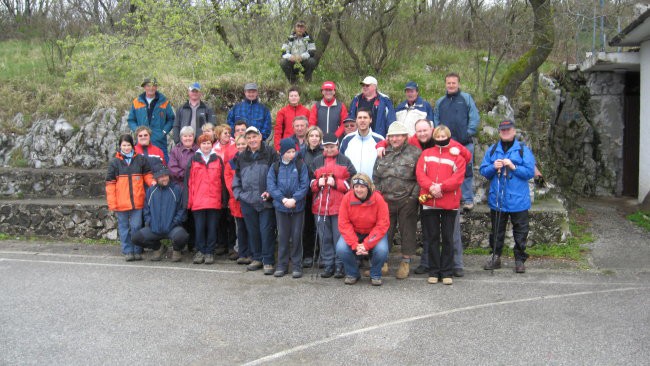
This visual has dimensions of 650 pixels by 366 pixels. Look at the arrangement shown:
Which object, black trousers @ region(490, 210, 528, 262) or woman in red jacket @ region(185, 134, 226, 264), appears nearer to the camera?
black trousers @ region(490, 210, 528, 262)

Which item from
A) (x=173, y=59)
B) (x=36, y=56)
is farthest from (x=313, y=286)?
(x=36, y=56)

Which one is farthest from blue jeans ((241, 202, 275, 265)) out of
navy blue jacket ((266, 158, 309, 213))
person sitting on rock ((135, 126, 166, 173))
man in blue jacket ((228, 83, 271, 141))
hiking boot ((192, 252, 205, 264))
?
man in blue jacket ((228, 83, 271, 141))

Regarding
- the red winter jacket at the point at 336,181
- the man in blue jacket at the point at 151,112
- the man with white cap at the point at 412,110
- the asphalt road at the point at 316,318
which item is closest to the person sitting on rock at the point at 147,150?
the man in blue jacket at the point at 151,112

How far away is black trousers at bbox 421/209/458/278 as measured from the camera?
7.46 meters

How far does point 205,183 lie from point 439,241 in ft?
11.3

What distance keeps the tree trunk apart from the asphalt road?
196 inches

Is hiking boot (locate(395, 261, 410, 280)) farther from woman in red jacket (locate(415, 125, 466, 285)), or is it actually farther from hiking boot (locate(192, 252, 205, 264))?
hiking boot (locate(192, 252, 205, 264))

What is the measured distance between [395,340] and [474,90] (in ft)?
27.3

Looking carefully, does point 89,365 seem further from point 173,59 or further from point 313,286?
point 173,59

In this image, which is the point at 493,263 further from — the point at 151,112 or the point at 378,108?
the point at 151,112

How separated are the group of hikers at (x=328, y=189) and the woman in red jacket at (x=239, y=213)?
0.05ft

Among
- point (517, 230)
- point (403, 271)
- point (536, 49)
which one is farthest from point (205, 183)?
point (536, 49)

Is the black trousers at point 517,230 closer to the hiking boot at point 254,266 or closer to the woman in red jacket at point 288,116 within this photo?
the hiking boot at point 254,266

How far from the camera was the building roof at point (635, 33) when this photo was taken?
10.3m
